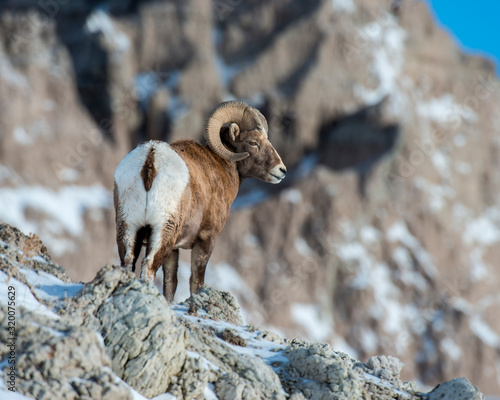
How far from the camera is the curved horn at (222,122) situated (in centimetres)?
920

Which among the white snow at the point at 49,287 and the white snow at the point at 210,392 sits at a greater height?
the white snow at the point at 49,287

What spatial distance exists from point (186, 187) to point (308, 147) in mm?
39659

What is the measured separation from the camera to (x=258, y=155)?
9672 millimetres

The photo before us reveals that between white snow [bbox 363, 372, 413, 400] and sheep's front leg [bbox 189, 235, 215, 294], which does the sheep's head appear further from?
white snow [bbox 363, 372, 413, 400]

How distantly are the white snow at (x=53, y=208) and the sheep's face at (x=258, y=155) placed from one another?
92.4 ft

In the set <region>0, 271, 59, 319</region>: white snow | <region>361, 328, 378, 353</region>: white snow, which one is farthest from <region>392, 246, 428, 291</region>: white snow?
<region>0, 271, 59, 319</region>: white snow

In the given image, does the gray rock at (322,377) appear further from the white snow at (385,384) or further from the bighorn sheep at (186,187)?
the bighorn sheep at (186,187)

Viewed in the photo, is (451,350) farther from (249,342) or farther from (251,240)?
(249,342)

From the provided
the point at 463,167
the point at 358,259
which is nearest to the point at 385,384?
the point at 358,259

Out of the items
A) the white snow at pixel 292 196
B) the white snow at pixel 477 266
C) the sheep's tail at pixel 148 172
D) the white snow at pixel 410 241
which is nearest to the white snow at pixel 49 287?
the sheep's tail at pixel 148 172

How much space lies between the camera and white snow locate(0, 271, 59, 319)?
482 centimetres

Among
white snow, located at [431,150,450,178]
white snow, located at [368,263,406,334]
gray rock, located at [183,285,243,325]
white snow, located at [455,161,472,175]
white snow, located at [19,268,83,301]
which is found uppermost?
white snow, located at [455,161,472,175]

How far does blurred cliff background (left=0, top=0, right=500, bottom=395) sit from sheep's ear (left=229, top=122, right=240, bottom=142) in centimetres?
2537

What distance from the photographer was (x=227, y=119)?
31.6 ft
